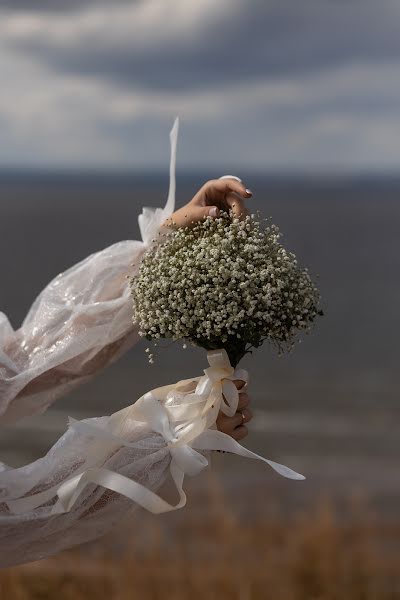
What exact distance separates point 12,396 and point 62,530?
0.41 metres

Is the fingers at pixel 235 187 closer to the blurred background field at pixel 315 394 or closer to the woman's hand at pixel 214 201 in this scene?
the woman's hand at pixel 214 201

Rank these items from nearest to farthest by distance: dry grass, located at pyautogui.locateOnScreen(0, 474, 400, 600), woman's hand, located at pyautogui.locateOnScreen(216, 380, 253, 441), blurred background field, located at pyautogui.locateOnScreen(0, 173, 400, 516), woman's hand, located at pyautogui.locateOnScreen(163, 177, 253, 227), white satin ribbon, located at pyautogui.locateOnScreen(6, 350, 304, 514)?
white satin ribbon, located at pyautogui.locateOnScreen(6, 350, 304, 514) → woman's hand, located at pyautogui.locateOnScreen(216, 380, 253, 441) → woman's hand, located at pyautogui.locateOnScreen(163, 177, 253, 227) → dry grass, located at pyautogui.locateOnScreen(0, 474, 400, 600) → blurred background field, located at pyautogui.locateOnScreen(0, 173, 400, 516)

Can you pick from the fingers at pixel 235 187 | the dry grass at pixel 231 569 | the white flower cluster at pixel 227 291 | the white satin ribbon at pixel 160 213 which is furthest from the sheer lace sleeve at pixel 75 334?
the dry grass at pixel 231 569

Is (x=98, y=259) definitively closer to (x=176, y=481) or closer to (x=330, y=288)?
(x=176, y=481)

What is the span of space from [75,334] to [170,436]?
532 millimetres

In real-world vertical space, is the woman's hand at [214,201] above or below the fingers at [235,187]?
below

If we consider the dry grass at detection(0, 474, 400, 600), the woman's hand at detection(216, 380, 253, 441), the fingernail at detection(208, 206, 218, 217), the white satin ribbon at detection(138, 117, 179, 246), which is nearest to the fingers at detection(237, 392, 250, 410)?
the woman's hand at detection(216, 380, 253, 441)

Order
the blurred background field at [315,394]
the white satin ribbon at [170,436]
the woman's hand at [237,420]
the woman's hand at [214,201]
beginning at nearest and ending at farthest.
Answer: the white satin ribbon at [170,436]
the woman's hand at [237,420]
the woman's hand at [214,201]
the blurred background field at [315,394]

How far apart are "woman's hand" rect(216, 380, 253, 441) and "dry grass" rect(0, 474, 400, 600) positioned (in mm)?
2407

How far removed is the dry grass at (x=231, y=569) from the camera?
470cm

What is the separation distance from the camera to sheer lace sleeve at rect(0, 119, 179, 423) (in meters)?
2.72

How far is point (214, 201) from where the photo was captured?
268 centimetres

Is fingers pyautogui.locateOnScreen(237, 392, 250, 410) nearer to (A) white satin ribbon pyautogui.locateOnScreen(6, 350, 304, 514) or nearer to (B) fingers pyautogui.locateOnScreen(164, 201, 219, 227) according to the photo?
(A) white satin ribbon pyautogui.locateOnScreen(6, 350, 304, 514)

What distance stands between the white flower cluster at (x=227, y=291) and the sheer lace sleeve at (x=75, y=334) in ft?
0.99
